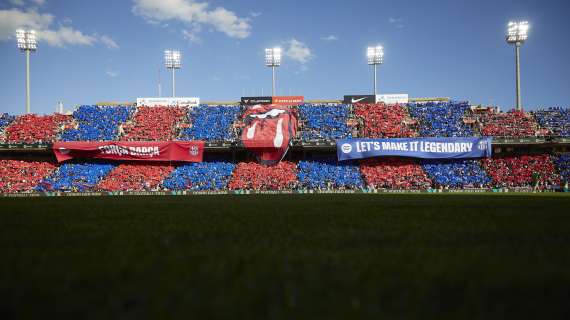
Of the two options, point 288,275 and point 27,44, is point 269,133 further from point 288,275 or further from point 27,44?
point 27,44

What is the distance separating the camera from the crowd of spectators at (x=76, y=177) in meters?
35.8

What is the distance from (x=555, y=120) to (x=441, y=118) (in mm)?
11601

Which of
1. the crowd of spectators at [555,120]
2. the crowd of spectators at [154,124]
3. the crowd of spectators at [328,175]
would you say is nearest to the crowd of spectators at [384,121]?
the crowd of spectators at [328,175]

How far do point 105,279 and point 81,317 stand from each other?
2.76 feet

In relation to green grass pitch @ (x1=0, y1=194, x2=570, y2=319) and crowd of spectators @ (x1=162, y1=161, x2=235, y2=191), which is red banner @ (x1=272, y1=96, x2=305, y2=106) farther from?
green grass pitch @ (x1=0, y1=194, x2=570, y2=319)

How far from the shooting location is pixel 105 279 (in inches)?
117

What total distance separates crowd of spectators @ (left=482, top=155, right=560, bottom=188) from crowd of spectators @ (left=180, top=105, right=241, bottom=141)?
2705cm

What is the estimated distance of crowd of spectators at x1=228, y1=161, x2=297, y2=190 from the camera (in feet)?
115

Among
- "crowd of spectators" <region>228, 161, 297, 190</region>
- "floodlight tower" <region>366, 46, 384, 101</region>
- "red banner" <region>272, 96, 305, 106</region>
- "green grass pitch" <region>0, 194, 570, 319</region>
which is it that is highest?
"floodlight tower" <region>366, 46, 384, 101</region>

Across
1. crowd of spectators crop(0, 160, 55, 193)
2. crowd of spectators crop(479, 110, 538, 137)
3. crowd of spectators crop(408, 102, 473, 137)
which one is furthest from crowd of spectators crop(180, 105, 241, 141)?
crowd of spectators crop(479, 110, 538, 137)

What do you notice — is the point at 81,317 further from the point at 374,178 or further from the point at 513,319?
the point at 374,178

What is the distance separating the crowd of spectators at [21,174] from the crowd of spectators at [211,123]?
1496 cm

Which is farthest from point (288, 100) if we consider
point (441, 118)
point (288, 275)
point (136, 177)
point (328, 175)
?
point (288, 275)

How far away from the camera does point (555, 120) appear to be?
132ft
